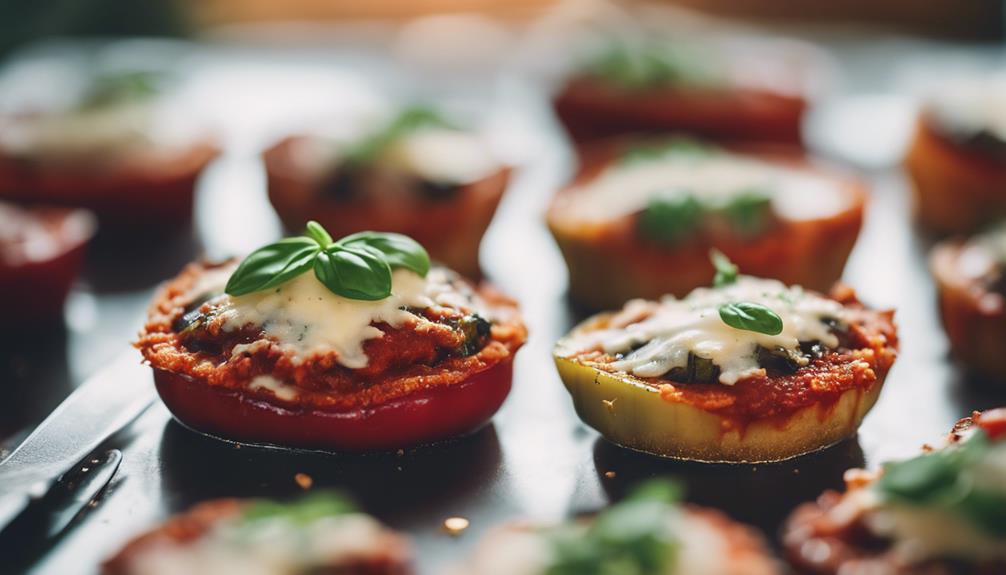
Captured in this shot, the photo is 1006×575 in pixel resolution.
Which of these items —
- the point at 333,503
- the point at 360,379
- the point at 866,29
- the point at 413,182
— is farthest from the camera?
the point at 866,29

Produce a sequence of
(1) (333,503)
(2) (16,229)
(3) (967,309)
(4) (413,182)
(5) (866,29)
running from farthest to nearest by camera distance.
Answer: (5) (866,29)
(4) (413,182)
(2) (16,229)
(3) (967,309)
(1) (333,503)

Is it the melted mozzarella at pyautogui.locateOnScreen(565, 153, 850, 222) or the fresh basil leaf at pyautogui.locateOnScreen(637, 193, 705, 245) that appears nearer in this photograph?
the fresh basil leaf at pyautogui.locateOnScreen(637, 193, 705, 245)

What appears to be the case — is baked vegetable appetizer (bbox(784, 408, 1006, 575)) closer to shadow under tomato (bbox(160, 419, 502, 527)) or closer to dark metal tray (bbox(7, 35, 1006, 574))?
dark metal tray (bbox(7, 35, 1006, 574))

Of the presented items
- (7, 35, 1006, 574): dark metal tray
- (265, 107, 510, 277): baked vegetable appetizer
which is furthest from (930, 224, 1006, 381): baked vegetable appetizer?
(265, 107, 510, 277): baked vegetable appetizer

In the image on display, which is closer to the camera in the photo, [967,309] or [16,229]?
[967,309]

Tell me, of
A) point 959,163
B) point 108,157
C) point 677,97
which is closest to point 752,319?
point 959,163

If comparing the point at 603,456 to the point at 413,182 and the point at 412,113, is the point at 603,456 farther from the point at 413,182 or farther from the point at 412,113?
the point at 412,113

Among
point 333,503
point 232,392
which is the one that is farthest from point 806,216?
point 333,503
